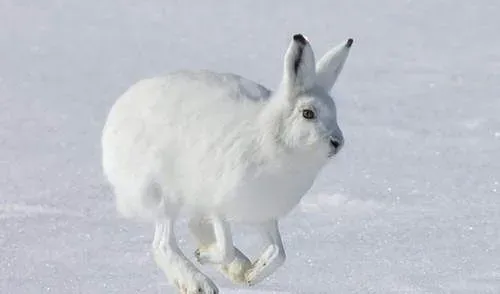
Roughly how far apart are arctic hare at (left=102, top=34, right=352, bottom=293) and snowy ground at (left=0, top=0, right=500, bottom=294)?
1.68 m

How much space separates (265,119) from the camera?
3.93 metres

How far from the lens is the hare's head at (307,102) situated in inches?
149

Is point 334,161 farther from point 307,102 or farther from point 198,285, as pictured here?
point 307,102

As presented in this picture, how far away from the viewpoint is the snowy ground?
635 cm

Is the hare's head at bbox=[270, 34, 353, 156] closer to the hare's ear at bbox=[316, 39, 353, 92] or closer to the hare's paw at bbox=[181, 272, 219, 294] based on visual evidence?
the hare's ear at bbox=[316, 39, 353, 92]

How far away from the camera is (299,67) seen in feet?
12.9

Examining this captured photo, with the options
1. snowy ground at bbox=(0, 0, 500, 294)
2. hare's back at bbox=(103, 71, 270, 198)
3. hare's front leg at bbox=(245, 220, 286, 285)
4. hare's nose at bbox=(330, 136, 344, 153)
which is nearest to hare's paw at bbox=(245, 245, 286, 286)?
hare's front leg at bbox=(245, 220, 286, 285)

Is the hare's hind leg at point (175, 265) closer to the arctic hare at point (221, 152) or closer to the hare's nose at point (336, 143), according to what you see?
the arctic hare at point (221, 152)

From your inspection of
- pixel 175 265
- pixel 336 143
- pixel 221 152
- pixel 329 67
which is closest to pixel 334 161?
pixel 175 265

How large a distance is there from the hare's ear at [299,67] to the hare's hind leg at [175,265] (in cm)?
62

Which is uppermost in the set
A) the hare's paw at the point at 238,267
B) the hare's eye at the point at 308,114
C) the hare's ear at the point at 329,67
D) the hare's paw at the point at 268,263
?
the hare's ear at the point at 329,67

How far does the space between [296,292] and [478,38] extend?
23.8ft

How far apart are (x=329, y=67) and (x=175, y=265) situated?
2.74 feet

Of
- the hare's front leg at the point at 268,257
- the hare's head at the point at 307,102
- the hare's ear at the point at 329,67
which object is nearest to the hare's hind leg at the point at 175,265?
the hare's front leg at the point at 268,257
